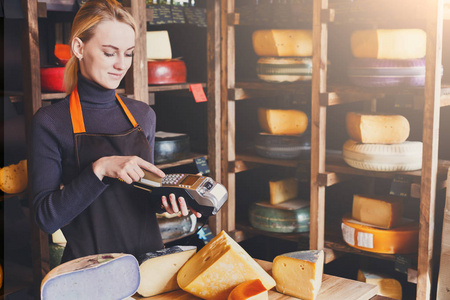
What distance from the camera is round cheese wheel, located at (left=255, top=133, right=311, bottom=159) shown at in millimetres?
2992

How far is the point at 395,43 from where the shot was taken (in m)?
2.50

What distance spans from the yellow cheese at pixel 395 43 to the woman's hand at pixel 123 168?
154 cm

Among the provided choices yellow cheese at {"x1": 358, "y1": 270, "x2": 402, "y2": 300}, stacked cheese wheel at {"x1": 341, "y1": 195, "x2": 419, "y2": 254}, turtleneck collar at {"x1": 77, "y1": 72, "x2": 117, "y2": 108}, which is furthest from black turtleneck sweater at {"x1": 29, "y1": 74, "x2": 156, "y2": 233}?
yellow cheese at {"x1": 358, "y1": 270, "x2": 402, "y2": 300}

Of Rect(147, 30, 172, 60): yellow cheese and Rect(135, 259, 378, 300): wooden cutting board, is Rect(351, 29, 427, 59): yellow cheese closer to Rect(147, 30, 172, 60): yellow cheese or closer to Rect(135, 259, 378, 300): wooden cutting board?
Rect(147, 30, 172, 60): yellow cheese

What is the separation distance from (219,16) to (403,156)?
1.27 m

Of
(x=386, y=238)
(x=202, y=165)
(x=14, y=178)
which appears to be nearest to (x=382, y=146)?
(x=386, y=238)

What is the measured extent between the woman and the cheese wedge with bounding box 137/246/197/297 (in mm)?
126

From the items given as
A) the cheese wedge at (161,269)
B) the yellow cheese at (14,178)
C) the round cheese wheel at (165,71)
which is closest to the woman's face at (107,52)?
the cheese wedge at (161,269)

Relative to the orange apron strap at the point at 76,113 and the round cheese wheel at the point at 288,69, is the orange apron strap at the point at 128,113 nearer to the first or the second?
the orange apron strap at the point at 76,113

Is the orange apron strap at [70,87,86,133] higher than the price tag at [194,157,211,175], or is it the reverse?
the orange apron strap at [70,87,86,133]

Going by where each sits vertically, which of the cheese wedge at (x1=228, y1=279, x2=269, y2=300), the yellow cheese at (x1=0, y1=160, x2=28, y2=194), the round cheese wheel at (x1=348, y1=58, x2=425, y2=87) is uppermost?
the round cheese wheel at (x1=348, y1=58, x2=425, y2=87)

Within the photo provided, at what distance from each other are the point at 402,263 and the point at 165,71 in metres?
1.52

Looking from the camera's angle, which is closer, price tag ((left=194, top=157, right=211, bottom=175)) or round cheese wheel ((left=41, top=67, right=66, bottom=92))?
round cheese wheel ((left=41, top=67, right=66, bottom=92))

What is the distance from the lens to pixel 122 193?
1.61 meters
